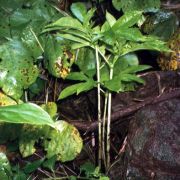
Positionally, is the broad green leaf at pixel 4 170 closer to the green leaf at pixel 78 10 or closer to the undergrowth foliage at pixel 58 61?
the undergrowth foliage at pixel 58 61

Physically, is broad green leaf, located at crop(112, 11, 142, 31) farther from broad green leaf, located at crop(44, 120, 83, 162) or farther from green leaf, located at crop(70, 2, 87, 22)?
broad green leaf, located at crop(44, 120, 83, 162)

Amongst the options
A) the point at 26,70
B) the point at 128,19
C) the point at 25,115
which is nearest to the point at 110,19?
the point at 128,19

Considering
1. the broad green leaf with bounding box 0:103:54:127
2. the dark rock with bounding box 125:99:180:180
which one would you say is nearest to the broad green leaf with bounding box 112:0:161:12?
the dark rock with bounding box 125:99:180:180

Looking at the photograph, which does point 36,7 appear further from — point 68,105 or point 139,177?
point 139,177

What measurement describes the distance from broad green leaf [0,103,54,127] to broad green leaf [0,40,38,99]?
0.79 m

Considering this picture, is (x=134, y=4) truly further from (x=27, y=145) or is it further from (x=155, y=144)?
(x=27, y=145)

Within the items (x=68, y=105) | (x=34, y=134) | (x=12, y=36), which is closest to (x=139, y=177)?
(x=34, y=134)

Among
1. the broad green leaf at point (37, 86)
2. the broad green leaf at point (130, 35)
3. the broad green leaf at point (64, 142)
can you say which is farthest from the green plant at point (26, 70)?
the broad green leaf at point (130, 35)

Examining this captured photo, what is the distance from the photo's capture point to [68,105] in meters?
1.93

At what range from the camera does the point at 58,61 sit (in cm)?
149

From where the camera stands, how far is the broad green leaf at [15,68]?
4.53ft

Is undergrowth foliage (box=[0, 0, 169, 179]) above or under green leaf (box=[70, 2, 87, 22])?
under

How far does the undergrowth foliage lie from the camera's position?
1326 millimetres

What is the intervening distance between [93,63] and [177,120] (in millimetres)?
482
